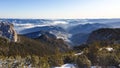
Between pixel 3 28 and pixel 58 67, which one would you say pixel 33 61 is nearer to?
pixel 58 67

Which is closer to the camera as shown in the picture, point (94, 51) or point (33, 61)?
point (33, 61)

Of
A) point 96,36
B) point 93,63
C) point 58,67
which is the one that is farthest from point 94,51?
point 96,36

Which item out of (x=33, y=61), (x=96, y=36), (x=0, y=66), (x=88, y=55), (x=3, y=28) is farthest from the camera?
(x=3, y=28)

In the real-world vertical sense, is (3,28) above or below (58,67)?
below

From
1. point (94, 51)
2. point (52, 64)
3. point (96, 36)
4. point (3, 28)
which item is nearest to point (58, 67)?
point (52, 64)

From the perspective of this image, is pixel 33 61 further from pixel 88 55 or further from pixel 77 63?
pixel 88 55

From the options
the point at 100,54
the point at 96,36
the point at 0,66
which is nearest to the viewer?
the point at 0,66

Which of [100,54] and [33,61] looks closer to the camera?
[33,61]

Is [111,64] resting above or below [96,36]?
above

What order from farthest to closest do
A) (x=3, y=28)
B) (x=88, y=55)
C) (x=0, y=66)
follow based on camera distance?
(x=3, y=28) → (x=88, y=55) → (x=0, y=66)
